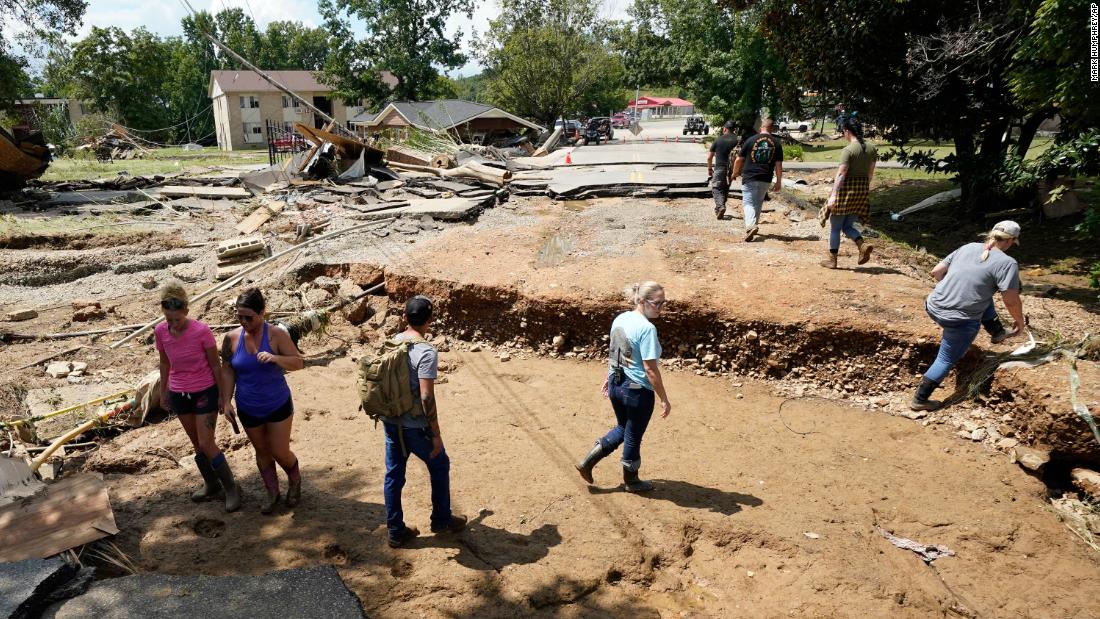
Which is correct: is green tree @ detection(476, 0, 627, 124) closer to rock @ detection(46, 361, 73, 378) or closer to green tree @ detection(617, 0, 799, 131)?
green tree @ detection(617, 0, 799, 131)

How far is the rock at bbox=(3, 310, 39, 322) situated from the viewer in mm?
7809

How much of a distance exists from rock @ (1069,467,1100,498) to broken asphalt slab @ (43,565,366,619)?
4897 mm

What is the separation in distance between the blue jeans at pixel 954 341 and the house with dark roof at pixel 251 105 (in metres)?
47.0

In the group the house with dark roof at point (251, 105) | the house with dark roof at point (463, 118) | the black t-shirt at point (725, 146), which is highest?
the house with dark roof at point (251, 105)

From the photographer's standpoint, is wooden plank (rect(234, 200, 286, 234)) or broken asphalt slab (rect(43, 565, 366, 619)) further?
wooden plank (rect(234, 200, 286, 234))

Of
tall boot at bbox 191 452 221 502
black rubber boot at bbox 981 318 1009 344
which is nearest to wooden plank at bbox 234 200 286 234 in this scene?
tall boot at bbox 191 452 221 502

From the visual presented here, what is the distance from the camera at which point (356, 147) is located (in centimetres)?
1588

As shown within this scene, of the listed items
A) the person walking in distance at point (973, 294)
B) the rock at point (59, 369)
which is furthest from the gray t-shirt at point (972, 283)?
the rock at point (59, 369)

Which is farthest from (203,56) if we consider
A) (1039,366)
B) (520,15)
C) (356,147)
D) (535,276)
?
(1039,366)

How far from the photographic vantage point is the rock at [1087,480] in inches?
176

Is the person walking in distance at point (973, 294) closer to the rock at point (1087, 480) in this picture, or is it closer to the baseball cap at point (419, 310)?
the rock at point (1087, 480)

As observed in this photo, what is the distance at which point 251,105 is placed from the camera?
4934cm

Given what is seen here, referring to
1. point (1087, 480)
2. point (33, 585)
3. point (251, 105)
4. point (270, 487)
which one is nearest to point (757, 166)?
point (1087, 480)

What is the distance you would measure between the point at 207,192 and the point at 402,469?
48.6ft
